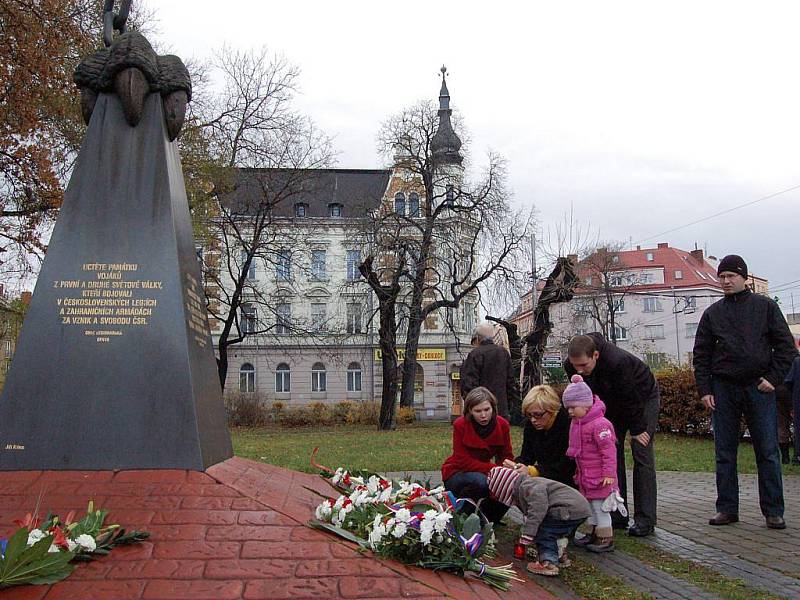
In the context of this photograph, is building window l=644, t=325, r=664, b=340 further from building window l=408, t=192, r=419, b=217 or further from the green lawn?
the green lawn

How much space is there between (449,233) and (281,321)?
8.06m

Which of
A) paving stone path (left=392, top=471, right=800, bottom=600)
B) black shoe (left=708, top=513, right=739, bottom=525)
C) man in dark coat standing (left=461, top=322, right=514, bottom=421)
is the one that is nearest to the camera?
paving stone path (left=392, top=471, right=800, bottom=600)

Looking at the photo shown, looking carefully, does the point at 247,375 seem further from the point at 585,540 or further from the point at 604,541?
the point at 604,541

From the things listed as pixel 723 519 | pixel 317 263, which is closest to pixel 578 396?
pixel 723 519

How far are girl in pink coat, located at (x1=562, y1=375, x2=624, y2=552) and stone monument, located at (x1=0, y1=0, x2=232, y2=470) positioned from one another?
2373mm

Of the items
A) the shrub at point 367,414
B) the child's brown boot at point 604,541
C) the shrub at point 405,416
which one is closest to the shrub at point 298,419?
the shrub at point 367,414

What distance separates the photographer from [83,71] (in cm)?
514

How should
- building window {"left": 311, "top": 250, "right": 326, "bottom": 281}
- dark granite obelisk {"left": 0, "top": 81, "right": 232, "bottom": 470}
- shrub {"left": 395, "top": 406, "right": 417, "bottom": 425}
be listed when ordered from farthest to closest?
shrub {"left": 395, "top": 406, "right": 417, "bottom": 425}
building window {"left": 311, "top": 250, "right": 326, "bottom": 281}
dark granite obelisk {"left": 0, "top": 81, "right": 232, "bottom": 470}

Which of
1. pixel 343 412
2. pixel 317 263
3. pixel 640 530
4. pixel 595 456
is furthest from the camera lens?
pixel 317 263

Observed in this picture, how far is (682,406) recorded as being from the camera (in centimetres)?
1564

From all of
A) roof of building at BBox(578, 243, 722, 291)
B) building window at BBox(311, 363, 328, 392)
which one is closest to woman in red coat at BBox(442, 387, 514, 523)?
building window at BBox(311, 363, 328, 392)

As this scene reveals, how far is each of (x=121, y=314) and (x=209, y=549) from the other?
182cm

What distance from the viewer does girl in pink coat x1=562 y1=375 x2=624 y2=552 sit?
477 cm

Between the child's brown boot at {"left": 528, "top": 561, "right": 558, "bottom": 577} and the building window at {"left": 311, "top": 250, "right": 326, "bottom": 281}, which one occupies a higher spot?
the building window at {"left": 311, "top": 250, "right": 326, "bottom": 281}
